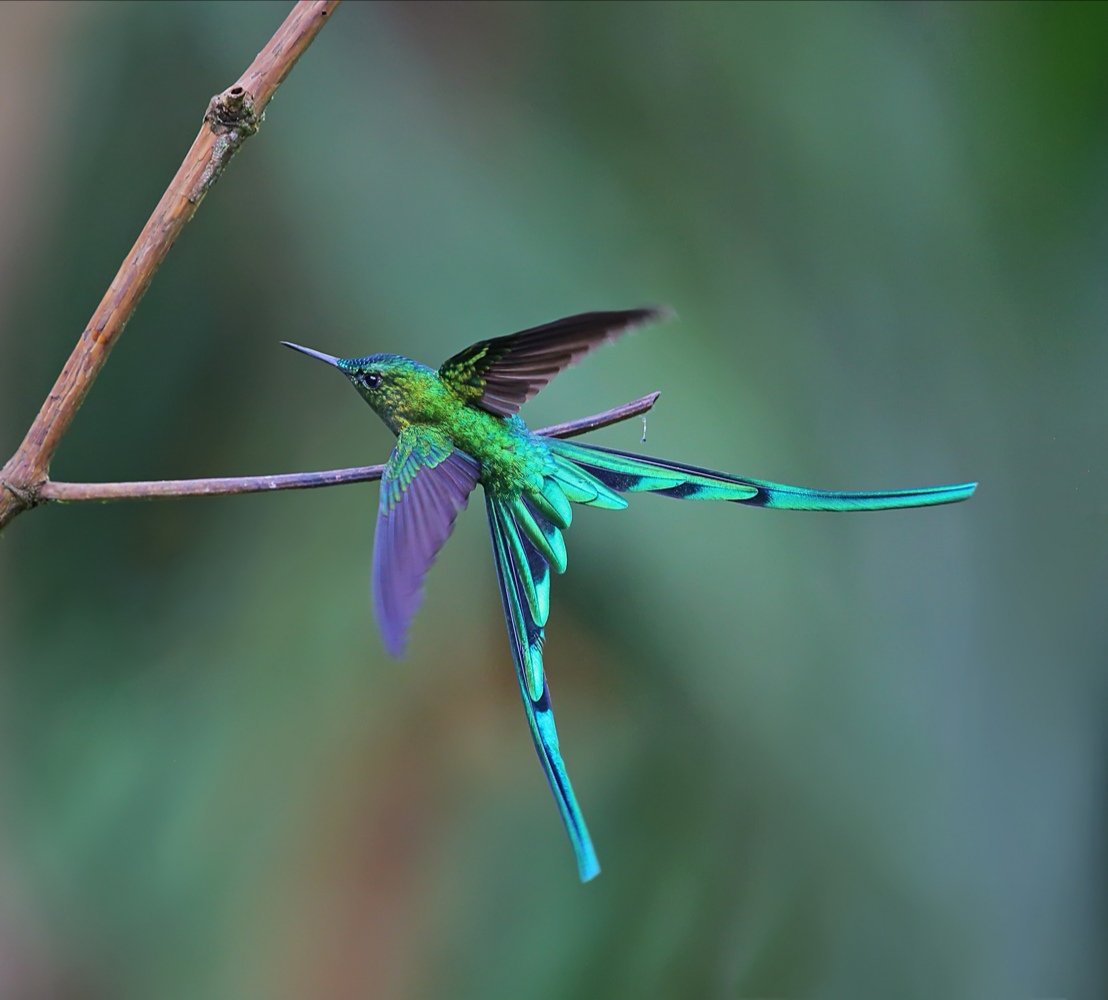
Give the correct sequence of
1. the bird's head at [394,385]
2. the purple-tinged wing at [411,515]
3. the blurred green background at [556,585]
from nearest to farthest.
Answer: the purple-tinged wing at [411,515]
the bird's head at [394,385]
the blurred green background at [556,585]

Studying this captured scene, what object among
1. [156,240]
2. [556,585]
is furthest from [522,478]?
[556,585]

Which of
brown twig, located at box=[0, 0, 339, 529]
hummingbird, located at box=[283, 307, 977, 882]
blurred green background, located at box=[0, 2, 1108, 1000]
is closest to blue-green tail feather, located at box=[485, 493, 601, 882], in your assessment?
hummingbird, located at box=[283, 307, 977, 882]

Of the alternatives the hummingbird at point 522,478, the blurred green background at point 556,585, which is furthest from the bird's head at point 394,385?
the blurred green background at point 556,585

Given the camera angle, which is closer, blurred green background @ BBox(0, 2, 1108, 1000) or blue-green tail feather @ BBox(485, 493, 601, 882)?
blue-green tail feather @ BBox(485, 493, 601, 882)

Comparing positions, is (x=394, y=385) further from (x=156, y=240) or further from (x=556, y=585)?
(x=556, y=585)

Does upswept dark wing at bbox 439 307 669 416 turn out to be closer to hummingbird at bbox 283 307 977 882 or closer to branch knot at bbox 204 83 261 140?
hummingbird at bbox 283 307 977 882

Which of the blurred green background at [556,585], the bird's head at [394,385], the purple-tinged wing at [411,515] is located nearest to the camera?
the purple-tinged wing at [411,515]

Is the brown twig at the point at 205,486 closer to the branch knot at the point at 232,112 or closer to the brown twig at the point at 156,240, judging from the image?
the brown twig at the point at 156,240
